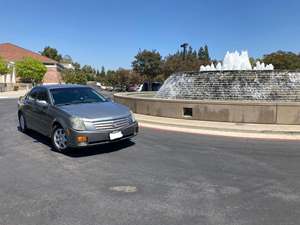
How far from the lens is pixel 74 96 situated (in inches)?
355

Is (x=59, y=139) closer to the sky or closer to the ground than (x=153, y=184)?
closer to the sky

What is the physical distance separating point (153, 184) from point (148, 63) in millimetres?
54757

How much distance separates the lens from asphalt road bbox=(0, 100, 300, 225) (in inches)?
174

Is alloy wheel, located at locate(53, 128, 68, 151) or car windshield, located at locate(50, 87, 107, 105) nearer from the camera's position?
alloy wheel, located at locate(53, 128, 68, 151)

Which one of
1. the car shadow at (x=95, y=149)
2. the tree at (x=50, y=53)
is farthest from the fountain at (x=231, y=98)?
the tree at (x=50, y=53)

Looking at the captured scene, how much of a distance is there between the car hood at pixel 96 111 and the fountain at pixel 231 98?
5370 mm

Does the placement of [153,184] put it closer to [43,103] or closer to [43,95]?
[43,103]

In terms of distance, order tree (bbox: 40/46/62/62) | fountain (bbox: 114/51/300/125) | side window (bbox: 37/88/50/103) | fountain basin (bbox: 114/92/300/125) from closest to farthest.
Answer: side window (bbox: 37/88/50/103) < fountain basin (bbox: 114/92/300/125) < fountain (bbox: 114/51/300/125) < tree (bbox: 40/46/62/62)

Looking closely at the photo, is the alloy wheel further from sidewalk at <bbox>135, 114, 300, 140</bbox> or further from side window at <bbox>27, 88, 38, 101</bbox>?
sidewalk at <bbox>135, 114, 300, 140</bbox>

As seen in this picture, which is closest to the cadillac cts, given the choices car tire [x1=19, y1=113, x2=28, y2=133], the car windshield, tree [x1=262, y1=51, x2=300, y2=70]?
the car windshield

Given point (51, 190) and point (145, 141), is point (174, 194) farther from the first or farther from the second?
point (145, 141)

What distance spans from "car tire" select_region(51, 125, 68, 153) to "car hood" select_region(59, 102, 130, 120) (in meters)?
0.49

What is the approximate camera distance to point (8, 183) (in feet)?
19.0

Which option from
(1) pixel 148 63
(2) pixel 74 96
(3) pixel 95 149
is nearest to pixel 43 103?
(2) pixel 74 96
